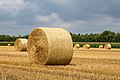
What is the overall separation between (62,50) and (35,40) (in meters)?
2.06

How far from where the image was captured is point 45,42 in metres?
15.0

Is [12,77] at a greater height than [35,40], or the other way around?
[35,40]

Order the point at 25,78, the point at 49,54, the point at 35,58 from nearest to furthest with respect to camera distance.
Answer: the point at 25,78, the point at 49,54, the point at 35,58

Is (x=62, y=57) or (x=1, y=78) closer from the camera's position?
(x=1, y=78)

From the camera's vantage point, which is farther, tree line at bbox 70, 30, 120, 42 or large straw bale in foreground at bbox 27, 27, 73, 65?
tree line at bbox 70, 30, 120, 42

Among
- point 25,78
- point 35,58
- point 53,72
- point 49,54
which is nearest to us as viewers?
point 25,78

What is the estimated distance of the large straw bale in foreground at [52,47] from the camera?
569 inches

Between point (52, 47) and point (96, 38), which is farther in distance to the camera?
point (96, 38)

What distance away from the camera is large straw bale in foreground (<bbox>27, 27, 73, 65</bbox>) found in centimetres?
1445

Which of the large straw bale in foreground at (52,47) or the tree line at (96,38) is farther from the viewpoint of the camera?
the tree line at (96,38)

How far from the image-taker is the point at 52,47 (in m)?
14.6

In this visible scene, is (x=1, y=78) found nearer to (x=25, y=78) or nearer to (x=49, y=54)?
(x=25, y=78)

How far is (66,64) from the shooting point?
1491cm

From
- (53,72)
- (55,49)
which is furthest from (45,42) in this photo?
(53,72)
